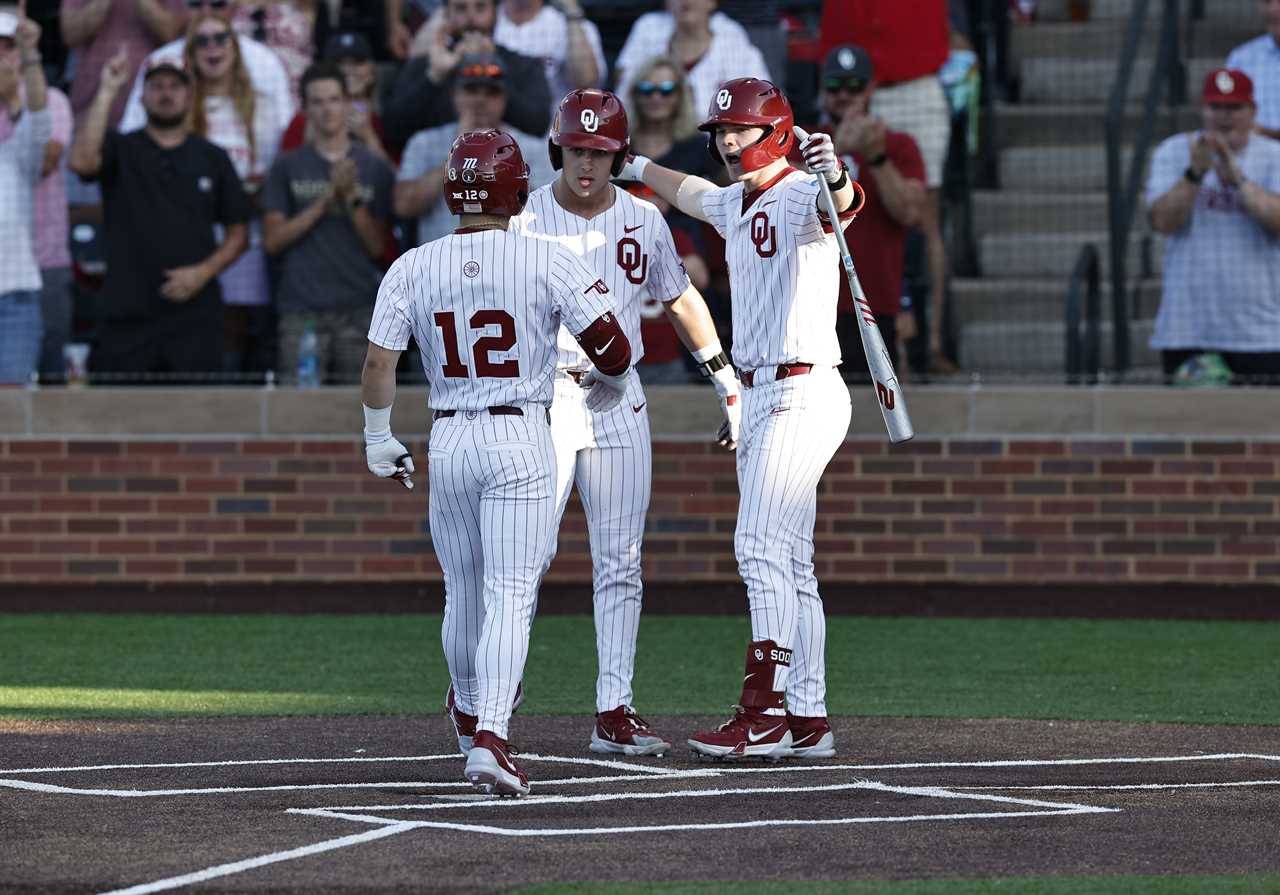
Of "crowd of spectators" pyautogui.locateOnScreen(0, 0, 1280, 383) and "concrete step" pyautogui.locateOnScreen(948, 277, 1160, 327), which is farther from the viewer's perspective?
"concrete step" pyautogui.locateOnScreen(948, 277, 1160, 327)

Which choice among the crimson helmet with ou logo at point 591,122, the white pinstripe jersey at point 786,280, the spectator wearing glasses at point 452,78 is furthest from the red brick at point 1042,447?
the crimson helmet with ou logo at point 591,122

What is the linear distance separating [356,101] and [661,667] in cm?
435

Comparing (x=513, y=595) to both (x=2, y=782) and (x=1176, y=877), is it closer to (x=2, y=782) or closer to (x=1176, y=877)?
(x=2, y=782)

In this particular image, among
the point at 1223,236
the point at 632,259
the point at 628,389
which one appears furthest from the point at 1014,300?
the point at 628,389

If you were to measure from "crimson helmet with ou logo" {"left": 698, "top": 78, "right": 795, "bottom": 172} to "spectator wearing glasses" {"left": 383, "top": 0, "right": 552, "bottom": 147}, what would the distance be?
15.6ft

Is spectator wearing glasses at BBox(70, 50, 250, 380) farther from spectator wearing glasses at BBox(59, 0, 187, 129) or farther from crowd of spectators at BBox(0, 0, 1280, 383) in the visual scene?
spectator wearing glasses at BBox(59, 0, 187, 129)

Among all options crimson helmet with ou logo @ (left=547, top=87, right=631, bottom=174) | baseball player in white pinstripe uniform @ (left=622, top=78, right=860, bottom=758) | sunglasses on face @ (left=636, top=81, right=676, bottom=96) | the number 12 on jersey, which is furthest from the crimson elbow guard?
sunglasses on face @ (left=636, top=81, right=676, bottom=96)

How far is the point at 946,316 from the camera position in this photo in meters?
12.3

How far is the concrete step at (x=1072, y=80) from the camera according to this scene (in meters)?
14.7

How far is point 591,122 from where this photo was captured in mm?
7285

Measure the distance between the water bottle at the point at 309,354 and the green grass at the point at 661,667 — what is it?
1305mm

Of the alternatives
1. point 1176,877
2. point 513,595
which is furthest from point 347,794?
point 1176,877

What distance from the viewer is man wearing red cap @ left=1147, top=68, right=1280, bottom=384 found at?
11.3 m

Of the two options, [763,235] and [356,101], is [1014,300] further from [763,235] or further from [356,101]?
[763,235]
